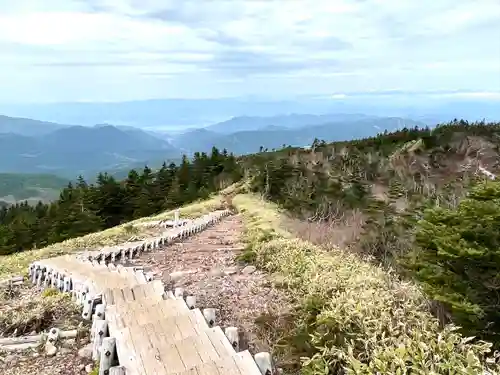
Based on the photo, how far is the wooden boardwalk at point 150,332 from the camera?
5273 mm

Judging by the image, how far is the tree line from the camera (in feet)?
140

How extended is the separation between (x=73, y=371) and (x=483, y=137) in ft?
189

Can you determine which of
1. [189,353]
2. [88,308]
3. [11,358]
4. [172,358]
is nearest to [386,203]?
[88,308]

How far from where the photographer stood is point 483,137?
187 feet

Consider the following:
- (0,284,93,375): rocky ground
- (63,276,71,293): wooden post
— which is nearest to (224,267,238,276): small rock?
(63,276,71,293): wooden post

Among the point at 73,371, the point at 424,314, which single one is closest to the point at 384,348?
the point at 424,314

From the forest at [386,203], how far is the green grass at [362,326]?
2.04 feet

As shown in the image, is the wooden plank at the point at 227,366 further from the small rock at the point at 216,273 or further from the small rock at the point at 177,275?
the small rock at the point at 216,273

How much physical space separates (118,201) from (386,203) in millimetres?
30090

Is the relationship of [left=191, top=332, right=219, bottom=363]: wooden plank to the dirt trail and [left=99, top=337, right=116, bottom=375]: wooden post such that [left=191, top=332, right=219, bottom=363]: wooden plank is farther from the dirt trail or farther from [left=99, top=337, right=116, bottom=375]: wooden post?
[left=99, top=337, right=116, bottom=375]: wooden post

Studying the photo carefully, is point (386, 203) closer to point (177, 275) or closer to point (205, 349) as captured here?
point (177, 275)

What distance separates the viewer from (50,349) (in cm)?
743

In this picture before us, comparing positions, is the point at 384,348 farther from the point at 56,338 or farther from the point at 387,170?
the point at 387,170

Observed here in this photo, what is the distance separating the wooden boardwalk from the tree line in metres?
32.8
